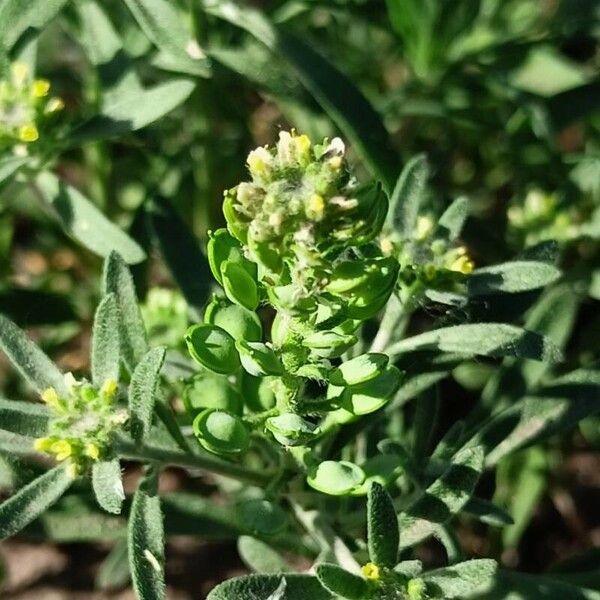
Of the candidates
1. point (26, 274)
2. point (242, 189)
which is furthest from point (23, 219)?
point (242, 189)

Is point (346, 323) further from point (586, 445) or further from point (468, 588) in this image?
point (586, 445)

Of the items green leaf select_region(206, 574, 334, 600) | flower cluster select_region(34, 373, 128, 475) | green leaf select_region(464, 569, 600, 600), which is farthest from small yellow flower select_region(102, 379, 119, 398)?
green leaf select_region(464, 569, 600, 600)

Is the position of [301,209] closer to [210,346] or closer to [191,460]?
[210,346]

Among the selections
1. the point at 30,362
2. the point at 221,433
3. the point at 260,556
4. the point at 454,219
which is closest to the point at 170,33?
the point at 454,219

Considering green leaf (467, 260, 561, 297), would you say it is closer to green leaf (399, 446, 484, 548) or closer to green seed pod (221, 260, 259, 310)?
green leaf (399, 446, 484, 548)

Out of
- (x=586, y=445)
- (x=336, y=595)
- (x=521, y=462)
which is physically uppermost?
(x=336, y=595)

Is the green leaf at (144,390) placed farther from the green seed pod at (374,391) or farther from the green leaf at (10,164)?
the green leaf at (10,164)
